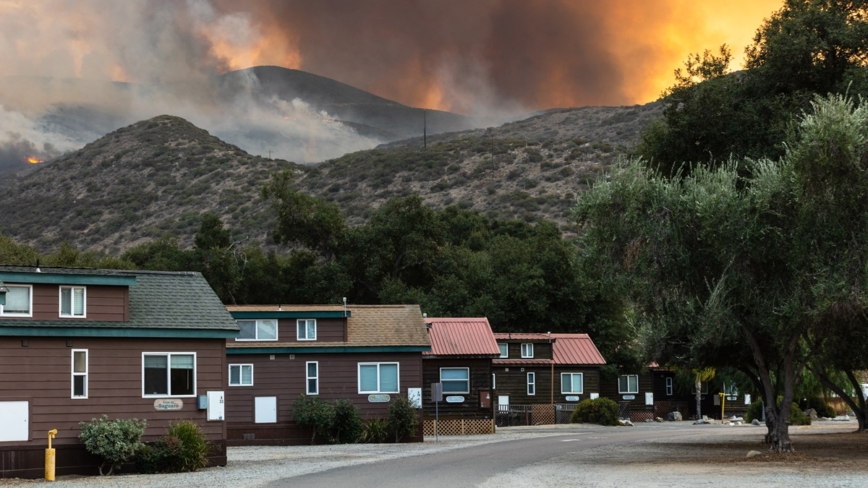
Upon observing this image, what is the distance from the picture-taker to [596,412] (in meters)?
59.0

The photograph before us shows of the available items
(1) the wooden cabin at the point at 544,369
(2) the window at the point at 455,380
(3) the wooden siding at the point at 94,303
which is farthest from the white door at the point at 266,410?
(1) the wooden cabin at the point at 544,369

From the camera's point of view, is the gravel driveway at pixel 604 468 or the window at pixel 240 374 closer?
the gravel driveway at pixel 604 468

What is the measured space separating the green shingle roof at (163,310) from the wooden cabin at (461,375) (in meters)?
19.5

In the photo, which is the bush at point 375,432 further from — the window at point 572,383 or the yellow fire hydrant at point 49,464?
the window at point 572,383

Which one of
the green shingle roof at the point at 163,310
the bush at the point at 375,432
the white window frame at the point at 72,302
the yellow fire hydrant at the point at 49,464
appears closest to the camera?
the yellow fire hydrant at the point at 49,464

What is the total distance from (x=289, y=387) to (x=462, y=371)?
426 inches

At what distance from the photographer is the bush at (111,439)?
26812 millimetres

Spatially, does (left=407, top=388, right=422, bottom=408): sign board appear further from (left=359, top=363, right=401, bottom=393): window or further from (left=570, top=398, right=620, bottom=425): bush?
(left=570, top=398, right=620, bottom=425): bush

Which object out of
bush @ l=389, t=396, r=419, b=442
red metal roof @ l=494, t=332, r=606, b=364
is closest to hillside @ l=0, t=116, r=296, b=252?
red metal roof @ l=494, t=332, r=606, b=364

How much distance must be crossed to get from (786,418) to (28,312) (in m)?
20.2

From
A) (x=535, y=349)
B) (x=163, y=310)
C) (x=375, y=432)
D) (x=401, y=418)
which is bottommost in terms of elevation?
(x=375, y=432)

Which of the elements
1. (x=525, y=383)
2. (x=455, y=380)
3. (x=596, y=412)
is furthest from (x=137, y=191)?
(x=455, y=380)

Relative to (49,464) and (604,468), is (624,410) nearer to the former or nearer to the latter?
(604,468)

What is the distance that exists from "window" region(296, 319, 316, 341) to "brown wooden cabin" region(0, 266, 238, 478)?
12098mm
